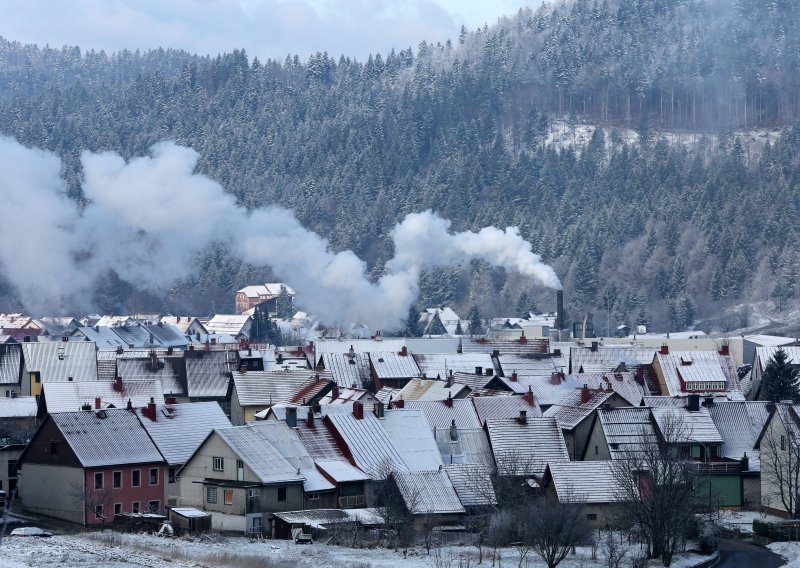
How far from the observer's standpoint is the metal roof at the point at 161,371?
260 ft

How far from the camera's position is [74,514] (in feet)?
173

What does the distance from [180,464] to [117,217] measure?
12531cm

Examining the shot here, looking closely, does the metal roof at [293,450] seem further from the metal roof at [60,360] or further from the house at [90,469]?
the metal roof at [60,360]

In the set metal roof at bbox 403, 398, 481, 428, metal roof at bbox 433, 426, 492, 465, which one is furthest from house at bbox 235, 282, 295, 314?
metal roof at bbox 433, 426, 492, 465

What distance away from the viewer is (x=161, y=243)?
180 metres

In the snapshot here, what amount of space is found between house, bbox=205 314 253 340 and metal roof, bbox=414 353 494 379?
6094 cm

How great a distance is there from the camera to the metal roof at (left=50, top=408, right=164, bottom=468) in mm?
53531

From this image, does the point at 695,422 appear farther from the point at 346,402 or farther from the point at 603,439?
the point at 346,402

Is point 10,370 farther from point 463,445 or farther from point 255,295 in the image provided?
point 255,295

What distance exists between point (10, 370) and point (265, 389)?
18.3 meters

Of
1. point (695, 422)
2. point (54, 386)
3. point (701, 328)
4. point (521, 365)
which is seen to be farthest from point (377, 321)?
point (695, 422)

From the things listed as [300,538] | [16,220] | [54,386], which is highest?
[16,220]

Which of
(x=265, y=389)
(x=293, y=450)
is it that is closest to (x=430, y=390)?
(x=265, y=389)

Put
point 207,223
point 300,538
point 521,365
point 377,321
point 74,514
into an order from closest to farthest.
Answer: point 300,538
point 74,514
point 521,365
point 377,321
point 207,223
